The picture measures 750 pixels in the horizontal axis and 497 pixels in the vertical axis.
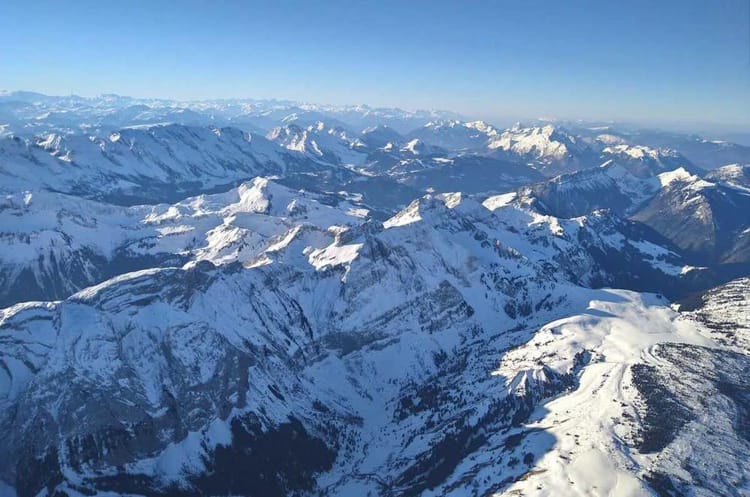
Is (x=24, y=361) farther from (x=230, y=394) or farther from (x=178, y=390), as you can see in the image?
(x=230, y=394)

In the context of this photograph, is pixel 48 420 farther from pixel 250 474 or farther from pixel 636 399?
pixel 636 399

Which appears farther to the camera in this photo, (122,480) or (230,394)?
(230,394)

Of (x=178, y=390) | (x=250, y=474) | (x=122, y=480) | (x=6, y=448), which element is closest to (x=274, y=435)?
(x=250, y=474)

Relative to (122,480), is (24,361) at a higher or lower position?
higher

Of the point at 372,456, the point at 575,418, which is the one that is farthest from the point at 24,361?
the point at 575,418

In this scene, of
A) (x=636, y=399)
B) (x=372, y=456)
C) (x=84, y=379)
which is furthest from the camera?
(x=372, y=456)

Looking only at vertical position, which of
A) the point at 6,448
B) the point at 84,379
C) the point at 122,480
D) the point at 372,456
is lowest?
the point at 372,456

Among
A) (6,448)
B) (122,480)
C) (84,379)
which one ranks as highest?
(84,379)

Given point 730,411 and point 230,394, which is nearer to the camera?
point 730,411

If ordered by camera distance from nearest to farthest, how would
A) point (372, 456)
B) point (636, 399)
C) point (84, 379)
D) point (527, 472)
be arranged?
1. point (527, 472)
2. point (84, 379)
3. point (636, 399)
4. point (372, 456)
